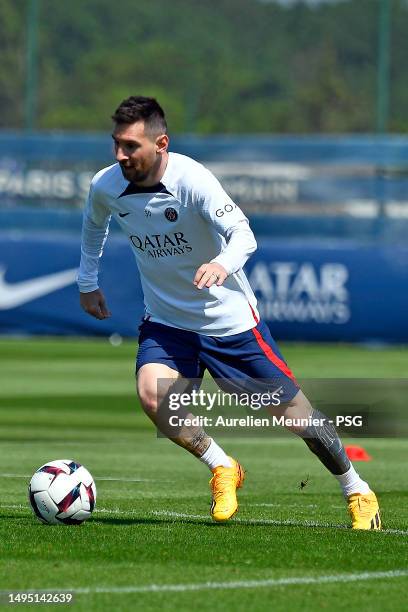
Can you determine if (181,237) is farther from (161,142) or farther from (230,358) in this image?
(230,358)

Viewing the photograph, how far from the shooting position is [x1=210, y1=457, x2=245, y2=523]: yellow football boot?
8.16 metres

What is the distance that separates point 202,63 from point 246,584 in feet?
95.3

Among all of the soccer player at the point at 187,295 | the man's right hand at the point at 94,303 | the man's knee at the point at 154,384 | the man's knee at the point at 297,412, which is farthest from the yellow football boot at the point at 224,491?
the man's right hand at the point at 94,303

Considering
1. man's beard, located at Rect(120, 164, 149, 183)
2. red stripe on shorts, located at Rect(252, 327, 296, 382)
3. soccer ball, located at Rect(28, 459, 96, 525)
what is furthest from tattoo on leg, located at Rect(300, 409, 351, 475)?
man's beard, located at Rect(120, 164, 149, 183)

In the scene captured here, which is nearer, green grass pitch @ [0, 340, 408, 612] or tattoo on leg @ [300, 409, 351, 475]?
green grass pitch @ [0, 340, 408, 612]

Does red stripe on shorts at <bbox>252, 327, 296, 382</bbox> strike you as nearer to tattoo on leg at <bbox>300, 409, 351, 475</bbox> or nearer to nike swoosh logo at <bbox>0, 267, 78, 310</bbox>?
tattoo on leg at <bbox>300, 409, 351, 475</bbox>

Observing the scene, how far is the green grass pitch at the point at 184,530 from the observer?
19.9ft

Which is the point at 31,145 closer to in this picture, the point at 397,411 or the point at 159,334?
the point at 397,411

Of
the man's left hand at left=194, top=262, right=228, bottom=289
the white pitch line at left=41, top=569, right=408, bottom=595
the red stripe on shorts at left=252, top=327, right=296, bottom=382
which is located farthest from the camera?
the red stripe on shorts at left=252, top=327, right=296, bottom=382

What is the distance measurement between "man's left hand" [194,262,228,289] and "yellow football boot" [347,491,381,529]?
158 centimetres

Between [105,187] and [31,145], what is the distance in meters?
20.1

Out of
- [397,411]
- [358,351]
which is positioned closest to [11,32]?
[358,351]

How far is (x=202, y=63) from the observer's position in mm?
34406

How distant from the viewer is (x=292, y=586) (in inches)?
244
